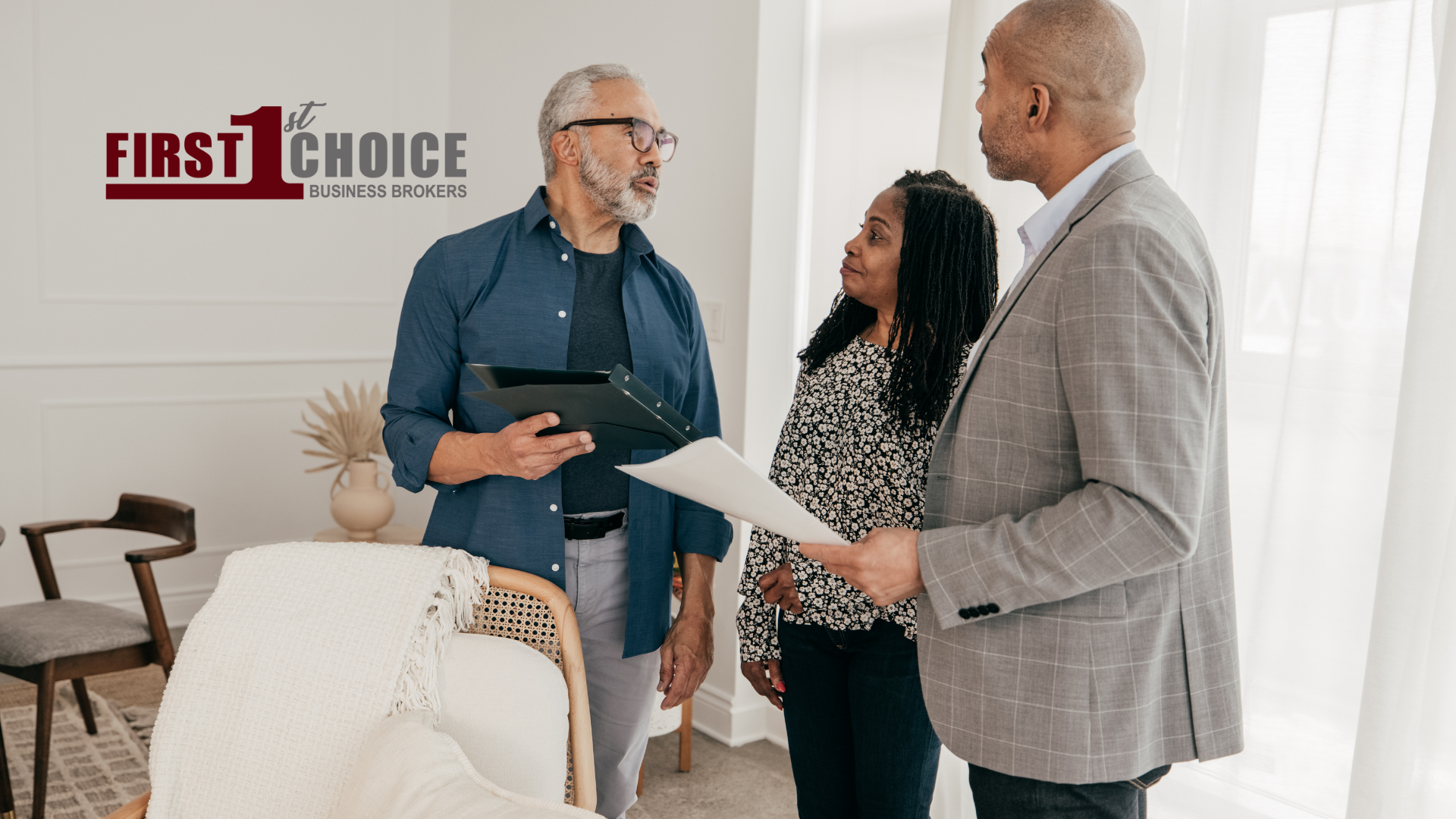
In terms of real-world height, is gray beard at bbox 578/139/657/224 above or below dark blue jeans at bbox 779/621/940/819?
above

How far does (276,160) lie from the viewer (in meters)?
3.94

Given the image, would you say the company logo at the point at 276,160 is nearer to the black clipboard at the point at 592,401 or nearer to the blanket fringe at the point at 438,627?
the blanket fringe at the point at 438,627

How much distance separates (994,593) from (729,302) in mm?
1980

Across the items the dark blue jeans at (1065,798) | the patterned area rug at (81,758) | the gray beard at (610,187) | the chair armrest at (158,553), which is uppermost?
the gray beard at (610,187)

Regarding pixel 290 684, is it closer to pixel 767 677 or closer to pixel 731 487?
pixel 731 487

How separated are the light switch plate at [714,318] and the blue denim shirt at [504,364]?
51.9 inches

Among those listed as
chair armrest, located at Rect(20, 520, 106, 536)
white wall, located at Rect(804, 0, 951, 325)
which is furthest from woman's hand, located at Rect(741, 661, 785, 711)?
chair armrest, located at Rect(20, 520, 106, 536)

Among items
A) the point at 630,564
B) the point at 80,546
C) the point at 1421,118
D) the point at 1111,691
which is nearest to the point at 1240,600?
the point at 1421,118

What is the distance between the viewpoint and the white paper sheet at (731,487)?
3.26ft

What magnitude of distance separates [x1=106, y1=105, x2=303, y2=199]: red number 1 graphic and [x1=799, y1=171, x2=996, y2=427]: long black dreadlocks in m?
3.12

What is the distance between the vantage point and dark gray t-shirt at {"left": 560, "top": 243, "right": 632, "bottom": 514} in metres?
1.58

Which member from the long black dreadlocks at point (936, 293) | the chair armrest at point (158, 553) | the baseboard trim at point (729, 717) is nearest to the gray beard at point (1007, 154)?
the long black dreadlocks at point (936, 293)

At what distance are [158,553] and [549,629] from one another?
1690 millimetres

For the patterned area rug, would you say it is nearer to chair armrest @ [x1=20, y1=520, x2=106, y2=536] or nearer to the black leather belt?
chair armrest @ [x1=20, y1=520, x2=106, y2=536]
